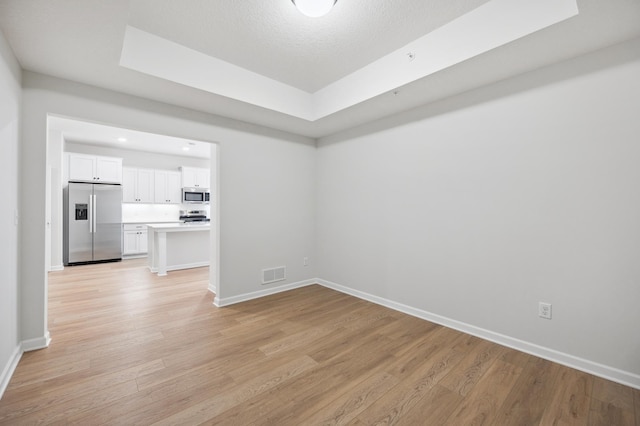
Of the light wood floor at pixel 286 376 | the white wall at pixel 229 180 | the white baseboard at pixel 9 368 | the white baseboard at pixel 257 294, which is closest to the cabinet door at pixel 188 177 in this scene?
the white wall at pixel 229 180

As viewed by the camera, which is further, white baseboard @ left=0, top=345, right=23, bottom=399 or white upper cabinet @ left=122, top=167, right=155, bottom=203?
white upper cabinet @ left=122, top=167, right=155, bottom=203

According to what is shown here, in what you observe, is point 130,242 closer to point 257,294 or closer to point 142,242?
point 142,242

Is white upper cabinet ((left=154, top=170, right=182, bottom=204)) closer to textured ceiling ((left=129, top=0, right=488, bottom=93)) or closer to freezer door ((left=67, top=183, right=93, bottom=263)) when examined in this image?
freezer door ((left=67, top=183, right=93, bottom=263))

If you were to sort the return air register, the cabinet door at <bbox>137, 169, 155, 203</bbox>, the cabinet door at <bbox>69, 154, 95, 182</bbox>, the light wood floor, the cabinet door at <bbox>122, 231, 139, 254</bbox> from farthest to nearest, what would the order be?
the cabinet door at <bbox>137, 169, 155, 203</bbox>, the cabinet door at <bbox>122, 231, 139, 254</bbox>, the cabinet door at <bbox>69, 154, 95, 182</bbox>, the return air register, the light wood floor

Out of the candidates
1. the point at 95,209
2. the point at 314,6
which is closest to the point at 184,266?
the point at 95,209

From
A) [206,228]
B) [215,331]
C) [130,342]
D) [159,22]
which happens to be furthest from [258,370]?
[206,228]

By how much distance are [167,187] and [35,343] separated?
5.77m

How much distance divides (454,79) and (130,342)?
3.90 metres

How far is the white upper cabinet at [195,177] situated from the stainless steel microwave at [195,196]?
127 millimetres

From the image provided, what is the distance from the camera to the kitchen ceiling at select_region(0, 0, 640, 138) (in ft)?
6.12

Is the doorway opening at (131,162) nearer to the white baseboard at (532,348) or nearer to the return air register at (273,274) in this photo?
the return air register at (273,274)

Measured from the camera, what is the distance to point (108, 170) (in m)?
6.52

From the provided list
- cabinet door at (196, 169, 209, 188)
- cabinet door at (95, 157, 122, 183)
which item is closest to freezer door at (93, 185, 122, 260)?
cabinet door at (95, 157, 122, 183)

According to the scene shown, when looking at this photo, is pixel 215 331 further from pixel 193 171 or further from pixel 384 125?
pixel 193 171
